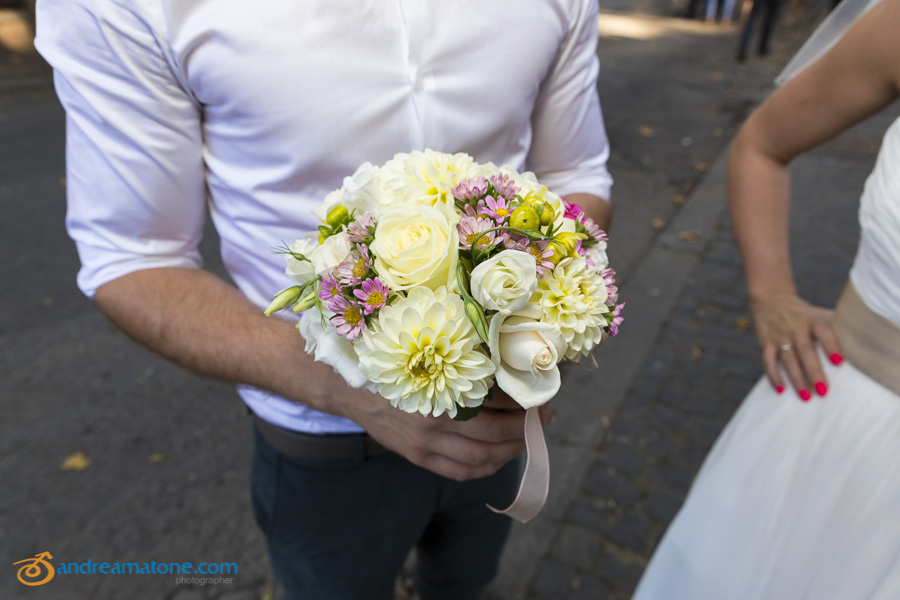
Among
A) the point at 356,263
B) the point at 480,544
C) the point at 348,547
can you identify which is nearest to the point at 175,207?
the point at 356,263

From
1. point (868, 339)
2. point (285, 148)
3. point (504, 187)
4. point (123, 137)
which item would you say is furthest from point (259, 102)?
point (868, 339)

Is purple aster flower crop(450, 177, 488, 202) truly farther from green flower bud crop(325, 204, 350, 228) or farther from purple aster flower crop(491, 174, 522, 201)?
green flower bud crop(325, 204, 350, 228)

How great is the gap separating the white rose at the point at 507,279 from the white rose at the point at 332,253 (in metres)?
0.21

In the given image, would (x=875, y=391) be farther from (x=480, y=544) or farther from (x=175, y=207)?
(x=175, y=207)

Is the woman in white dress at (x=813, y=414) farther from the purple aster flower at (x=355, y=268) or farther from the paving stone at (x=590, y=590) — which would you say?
the purple aster flower at (x=355, y=268)

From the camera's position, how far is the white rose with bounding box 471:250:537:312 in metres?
0.80

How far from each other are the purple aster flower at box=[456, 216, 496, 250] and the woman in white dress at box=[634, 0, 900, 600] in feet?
3.45

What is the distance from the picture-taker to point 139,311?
1.27 meters

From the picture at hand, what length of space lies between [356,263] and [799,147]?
1473 mm

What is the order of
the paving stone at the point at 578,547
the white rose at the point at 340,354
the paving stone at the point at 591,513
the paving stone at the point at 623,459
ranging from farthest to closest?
the paving stone at the point at 623,459
the paving stone at the point at 591,513
the paving stone at the point at 578,547
the white rose at the point at 340,354

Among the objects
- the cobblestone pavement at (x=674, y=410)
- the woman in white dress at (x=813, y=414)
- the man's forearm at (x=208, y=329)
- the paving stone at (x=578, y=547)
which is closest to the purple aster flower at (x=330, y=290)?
the man's forearm at (x=208, y=329)

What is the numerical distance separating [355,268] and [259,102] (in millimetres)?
489

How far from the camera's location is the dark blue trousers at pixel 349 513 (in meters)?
1.51

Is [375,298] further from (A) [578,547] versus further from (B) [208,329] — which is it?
(A) [578,547]
